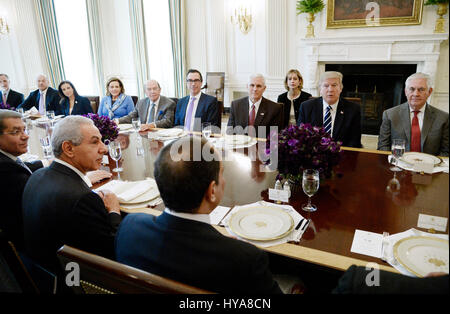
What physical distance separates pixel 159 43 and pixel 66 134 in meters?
5.69

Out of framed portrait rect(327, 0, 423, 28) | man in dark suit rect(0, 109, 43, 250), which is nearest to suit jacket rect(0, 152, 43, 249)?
man in dark suit rect(0, 109, 43, 250)

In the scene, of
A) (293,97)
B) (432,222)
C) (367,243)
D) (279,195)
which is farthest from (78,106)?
(432,222)

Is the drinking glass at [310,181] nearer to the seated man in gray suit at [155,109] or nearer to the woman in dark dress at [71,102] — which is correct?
the seated man in gray suit at [155,109]

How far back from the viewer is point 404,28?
188 inches

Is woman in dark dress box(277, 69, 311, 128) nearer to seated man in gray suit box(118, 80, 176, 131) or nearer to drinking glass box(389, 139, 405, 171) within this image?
seated man in gray suit box(118, 80, 176, 131)

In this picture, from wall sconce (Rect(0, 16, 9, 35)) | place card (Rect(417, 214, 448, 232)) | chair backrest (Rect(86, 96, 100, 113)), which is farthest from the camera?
wall sconce (Rect(0, 16, 9, 35))

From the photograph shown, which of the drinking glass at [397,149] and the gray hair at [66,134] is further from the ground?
the gray hair at [66,134]

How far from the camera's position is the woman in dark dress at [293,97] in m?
4.00

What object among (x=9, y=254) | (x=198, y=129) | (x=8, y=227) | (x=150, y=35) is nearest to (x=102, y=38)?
(x=150, y=35)

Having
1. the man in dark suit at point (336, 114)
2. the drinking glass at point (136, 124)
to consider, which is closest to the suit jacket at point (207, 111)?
the drinking glass at point (136, 124)

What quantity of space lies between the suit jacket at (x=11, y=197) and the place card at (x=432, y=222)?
186 cm

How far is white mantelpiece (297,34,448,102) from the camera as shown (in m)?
4.67

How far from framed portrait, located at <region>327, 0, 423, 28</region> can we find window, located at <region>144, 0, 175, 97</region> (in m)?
3.22

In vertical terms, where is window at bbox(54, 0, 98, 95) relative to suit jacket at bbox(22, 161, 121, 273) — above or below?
above
